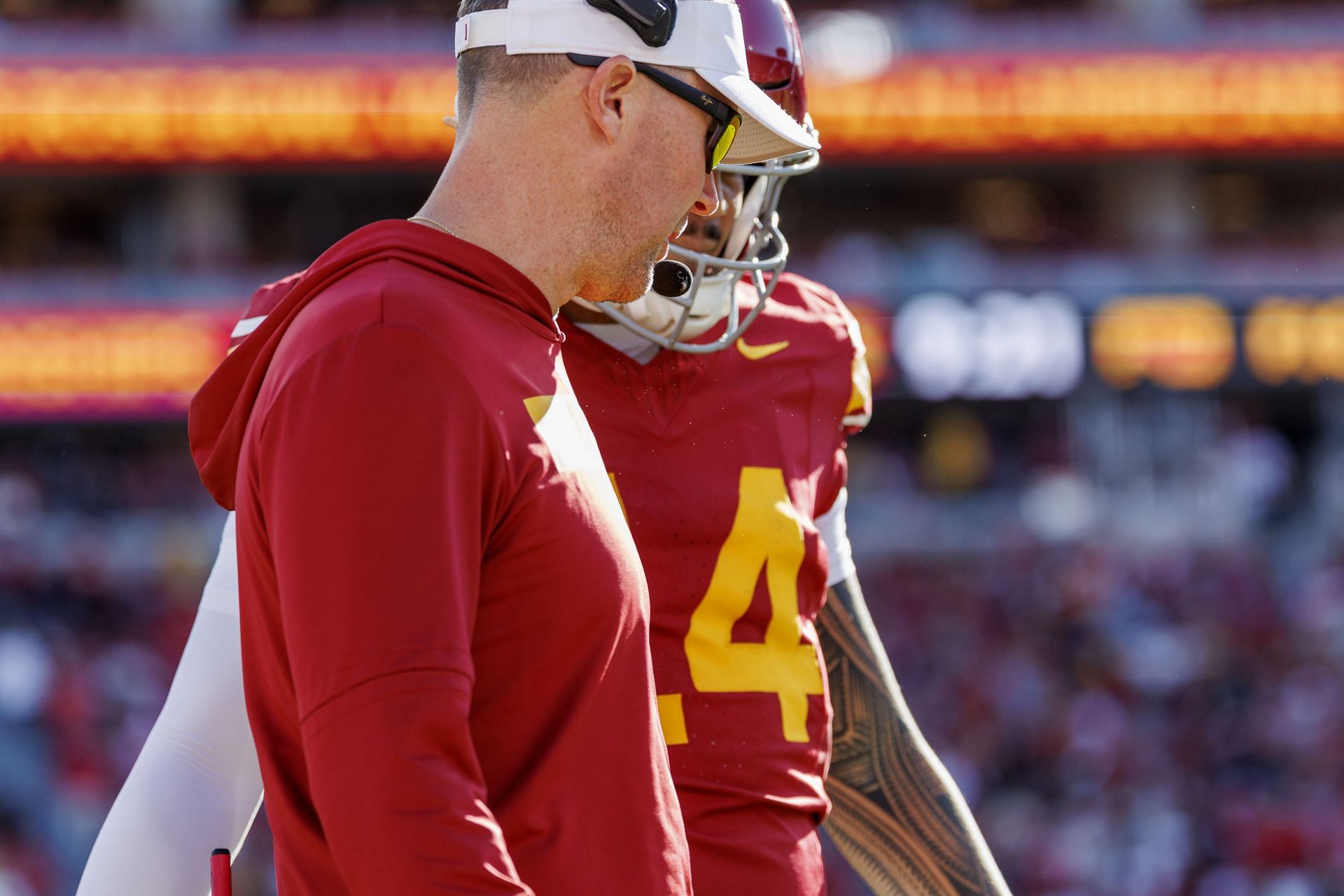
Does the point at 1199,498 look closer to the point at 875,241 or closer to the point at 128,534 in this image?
the point at 875,241

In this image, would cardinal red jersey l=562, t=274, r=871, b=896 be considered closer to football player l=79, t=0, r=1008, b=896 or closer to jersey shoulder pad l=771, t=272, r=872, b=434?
football player l=79, t=0, r=1008, b=896

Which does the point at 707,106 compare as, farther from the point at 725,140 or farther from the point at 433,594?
the point at 433,594

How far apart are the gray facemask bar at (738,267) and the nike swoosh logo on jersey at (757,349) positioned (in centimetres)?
2

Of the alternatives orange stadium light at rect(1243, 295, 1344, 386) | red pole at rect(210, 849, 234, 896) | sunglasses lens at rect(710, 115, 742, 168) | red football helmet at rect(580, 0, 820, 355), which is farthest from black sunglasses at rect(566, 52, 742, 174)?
orange stadium light at rect(1243, 295, 1344, 386)

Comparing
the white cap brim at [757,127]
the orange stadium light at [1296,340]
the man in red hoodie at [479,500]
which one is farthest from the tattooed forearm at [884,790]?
the orange stadium light at [1296,340]

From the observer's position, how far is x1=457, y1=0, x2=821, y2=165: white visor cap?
1.33 m

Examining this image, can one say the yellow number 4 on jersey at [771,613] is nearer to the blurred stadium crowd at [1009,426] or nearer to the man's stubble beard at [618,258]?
the man's stubble beard at [618,258]

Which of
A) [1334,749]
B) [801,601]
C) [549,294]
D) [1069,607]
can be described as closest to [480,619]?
[549,294]

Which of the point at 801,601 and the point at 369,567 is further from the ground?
the point at 369,567

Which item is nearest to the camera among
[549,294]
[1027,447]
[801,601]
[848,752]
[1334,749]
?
[549,294]

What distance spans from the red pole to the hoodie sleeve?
30cm

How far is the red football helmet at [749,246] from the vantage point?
1.92 metres

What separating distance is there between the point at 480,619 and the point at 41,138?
58.7ft

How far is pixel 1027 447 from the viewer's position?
16.9m
